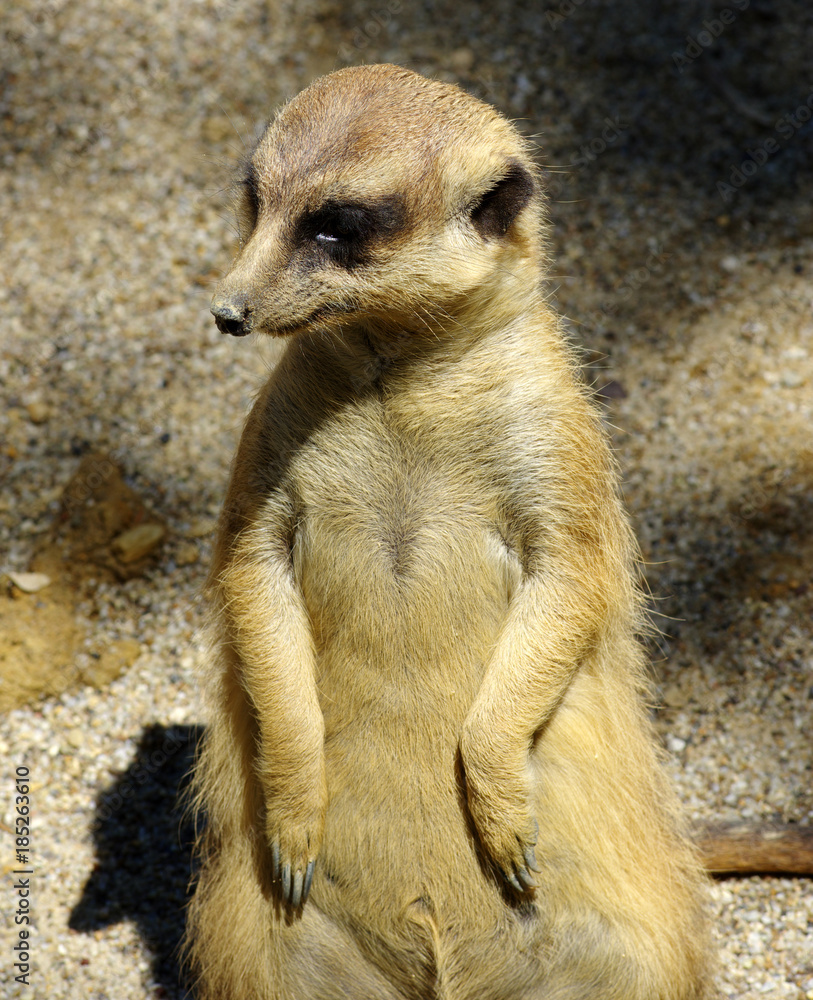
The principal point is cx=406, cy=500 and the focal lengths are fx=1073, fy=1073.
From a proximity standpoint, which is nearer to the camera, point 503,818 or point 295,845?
point 503,818

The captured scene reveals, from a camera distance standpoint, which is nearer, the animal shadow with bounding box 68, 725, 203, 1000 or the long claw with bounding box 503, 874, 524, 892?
the long claw with bounding box 503, 874, 524, 892

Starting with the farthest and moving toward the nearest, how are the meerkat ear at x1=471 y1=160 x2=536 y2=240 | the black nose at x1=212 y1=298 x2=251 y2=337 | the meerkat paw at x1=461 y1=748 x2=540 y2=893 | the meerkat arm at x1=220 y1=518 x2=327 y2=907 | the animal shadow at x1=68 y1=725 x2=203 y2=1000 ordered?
the animal shadow at x1=68 y1=725 x2=203 y2=1000 < the meerkat arm at x1=220 y1=518 x2=327 y2=907 < the meerkat paw at x1=461 y1=748 x2=540 y2=893 < the meerkat ear at x1=471 y1=160 x2=536 y2=240 < the black nose at x1=212 y1=298 x2=251 y2=337

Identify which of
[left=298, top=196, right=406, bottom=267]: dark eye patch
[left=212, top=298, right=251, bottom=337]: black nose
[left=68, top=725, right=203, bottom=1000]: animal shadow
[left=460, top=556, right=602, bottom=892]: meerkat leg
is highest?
[left=298, top=196, right=406, bottom=267]: dark eye patch

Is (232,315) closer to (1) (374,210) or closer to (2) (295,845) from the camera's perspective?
(1) (374,210)

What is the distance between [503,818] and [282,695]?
0.60 meters

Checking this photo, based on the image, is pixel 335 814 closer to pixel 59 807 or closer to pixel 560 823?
pixel 560 823

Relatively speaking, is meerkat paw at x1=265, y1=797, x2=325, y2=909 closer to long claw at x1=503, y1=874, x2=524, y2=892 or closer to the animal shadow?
long claw at x1=503, y1=874, x2=524, y2=892

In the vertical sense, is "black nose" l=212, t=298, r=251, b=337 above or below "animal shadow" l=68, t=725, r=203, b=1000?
above

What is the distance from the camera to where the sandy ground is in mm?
3516

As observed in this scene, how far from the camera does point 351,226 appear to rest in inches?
86.4

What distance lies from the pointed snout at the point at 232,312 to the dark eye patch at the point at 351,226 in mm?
215

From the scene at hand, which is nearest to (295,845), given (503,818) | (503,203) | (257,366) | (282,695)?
(282,695)

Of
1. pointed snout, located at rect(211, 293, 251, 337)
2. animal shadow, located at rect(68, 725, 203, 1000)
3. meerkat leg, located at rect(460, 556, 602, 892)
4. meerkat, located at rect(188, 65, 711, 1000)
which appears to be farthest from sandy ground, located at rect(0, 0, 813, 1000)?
pointed snout, located at rect(211, 293, 251, 337)

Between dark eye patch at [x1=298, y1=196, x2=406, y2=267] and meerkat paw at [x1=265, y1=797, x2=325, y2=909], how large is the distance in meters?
1.31
